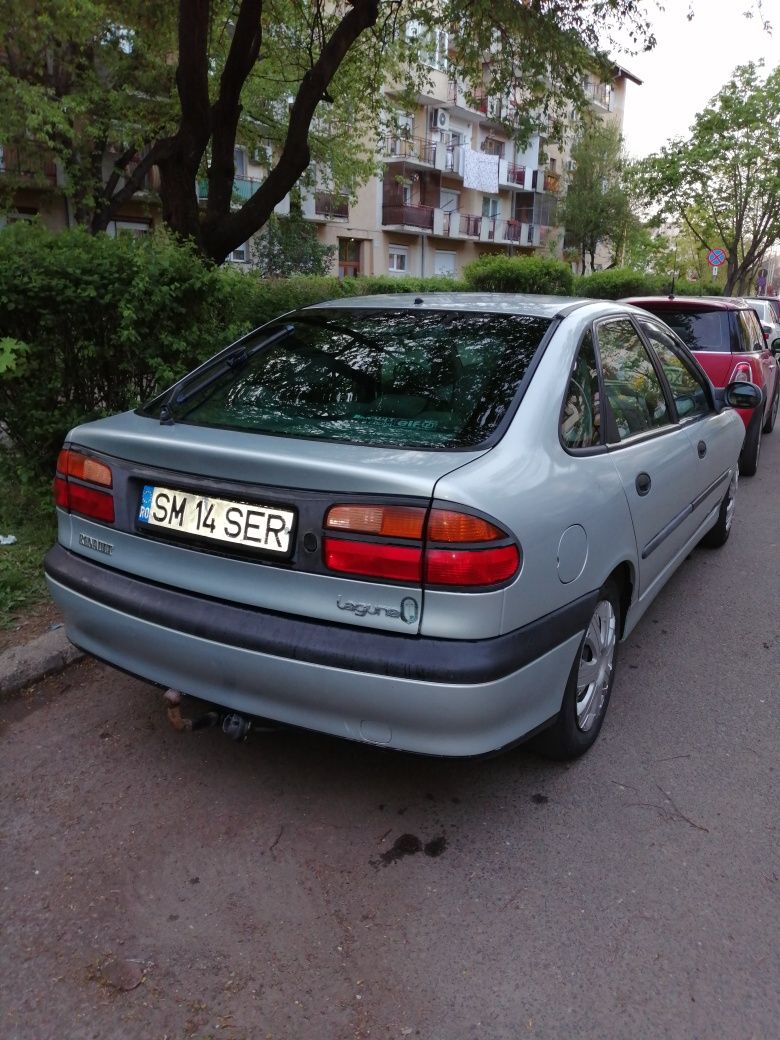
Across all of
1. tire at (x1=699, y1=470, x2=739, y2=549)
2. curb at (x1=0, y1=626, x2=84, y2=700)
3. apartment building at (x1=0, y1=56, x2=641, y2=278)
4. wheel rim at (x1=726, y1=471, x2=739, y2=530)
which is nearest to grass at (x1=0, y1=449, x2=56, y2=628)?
curb at (x1=0, y1=626, x2=84, y2=700)

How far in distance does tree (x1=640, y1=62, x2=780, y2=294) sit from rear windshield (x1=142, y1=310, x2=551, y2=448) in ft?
91.0

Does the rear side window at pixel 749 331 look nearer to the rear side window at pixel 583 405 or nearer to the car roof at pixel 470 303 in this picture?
the car roof at pixel 470 303

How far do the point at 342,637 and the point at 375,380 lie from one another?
1.11 m

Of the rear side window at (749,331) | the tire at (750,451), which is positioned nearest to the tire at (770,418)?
the rear side window at (749,331)

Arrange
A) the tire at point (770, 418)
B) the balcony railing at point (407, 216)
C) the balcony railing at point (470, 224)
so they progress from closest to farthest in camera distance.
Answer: the tire at point (770, 418) → the balcony railing at point (407, 216) → the balcony railing at point (470, 224)

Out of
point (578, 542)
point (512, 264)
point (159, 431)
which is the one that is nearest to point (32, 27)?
point (512, 264)

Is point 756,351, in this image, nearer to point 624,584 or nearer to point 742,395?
point 742,395

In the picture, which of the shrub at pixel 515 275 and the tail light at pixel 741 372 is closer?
the tail light at pixel 741 372

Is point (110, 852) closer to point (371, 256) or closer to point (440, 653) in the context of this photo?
point (440, 653)

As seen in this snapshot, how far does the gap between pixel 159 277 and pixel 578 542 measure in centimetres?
330

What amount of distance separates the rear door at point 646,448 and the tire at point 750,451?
14.7ft

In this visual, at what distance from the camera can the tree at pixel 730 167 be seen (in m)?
26.0

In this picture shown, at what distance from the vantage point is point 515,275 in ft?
61.0

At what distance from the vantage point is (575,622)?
2.64 metres
